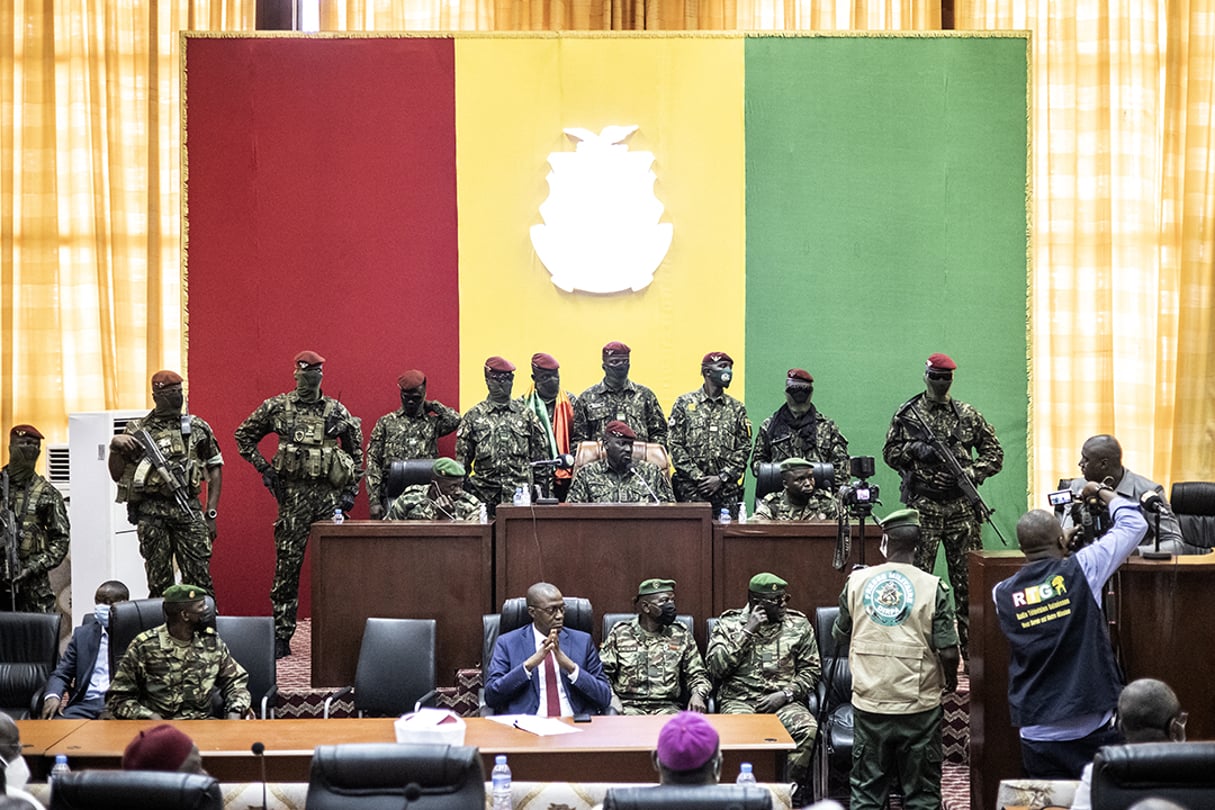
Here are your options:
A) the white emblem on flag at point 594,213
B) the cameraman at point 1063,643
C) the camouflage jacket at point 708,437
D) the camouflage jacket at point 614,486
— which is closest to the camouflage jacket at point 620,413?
the camouflage jacket at point 708,437

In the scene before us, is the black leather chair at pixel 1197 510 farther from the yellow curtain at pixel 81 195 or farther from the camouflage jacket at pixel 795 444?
the yellow curtain at pixel 81 195

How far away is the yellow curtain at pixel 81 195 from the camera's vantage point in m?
11.7

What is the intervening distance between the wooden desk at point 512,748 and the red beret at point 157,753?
4.04 feet

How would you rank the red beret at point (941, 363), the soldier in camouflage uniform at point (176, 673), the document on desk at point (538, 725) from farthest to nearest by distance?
the red beret at point (941, 363) < the soldier in camouflage uniform at point (176, 673) < the document on desk at point (538, 725)

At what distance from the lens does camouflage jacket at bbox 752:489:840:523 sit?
26.1 feet

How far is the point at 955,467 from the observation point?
835cm

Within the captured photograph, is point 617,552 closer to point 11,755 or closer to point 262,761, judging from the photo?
point 262,761

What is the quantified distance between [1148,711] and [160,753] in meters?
3.03

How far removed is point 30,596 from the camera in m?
8.65

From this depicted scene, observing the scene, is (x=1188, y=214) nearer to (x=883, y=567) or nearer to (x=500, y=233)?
(x=500, y=233)

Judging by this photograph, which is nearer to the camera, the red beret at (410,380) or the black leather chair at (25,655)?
the black leather chair at (25,655)

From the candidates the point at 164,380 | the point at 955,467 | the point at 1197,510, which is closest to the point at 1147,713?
the point at 955,467

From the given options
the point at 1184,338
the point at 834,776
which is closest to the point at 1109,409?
the point at 1184,338

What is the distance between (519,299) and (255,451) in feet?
7.76
